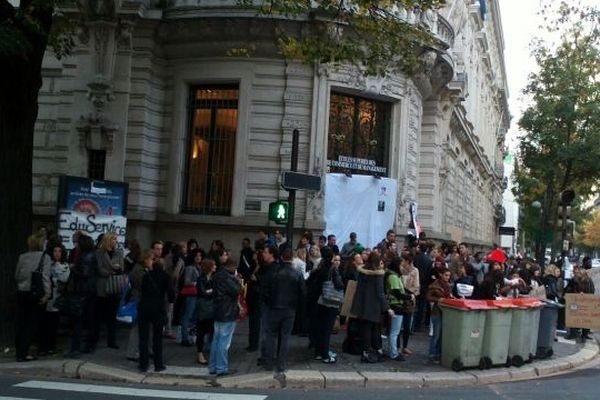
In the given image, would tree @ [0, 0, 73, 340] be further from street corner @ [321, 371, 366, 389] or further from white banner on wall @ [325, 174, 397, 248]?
white banner on wall @ [325, 174, 397, 248]

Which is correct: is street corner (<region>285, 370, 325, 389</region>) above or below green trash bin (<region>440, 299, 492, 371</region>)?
below

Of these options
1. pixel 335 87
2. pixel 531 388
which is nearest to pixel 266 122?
pixel 335 87

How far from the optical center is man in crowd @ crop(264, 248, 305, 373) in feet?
31.1

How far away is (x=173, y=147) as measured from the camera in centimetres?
1908

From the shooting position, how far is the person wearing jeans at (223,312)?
9281 millimetres

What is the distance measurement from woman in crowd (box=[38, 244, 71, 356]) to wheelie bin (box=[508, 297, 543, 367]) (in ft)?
23.7

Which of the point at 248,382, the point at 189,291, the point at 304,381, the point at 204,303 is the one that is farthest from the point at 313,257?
the point at 248,382

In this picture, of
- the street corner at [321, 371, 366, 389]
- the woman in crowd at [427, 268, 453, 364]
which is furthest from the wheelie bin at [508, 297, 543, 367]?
the street corner at [321, 371, 366, 389]

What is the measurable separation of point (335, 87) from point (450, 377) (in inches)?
417

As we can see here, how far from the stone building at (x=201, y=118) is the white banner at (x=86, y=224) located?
3.99 m

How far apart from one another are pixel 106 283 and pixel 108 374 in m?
1.87

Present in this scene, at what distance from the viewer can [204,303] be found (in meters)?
9.94

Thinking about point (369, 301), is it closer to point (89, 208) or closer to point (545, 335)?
point (545, 335)

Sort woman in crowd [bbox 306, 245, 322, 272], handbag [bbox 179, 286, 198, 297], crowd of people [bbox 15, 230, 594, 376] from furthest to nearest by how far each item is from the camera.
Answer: woman in crowd [bbox 306, 245, 322, 272], handbag [bbox 179, 286, 198, 297], crowd of people [bbox 15, 230, 594, 376]
